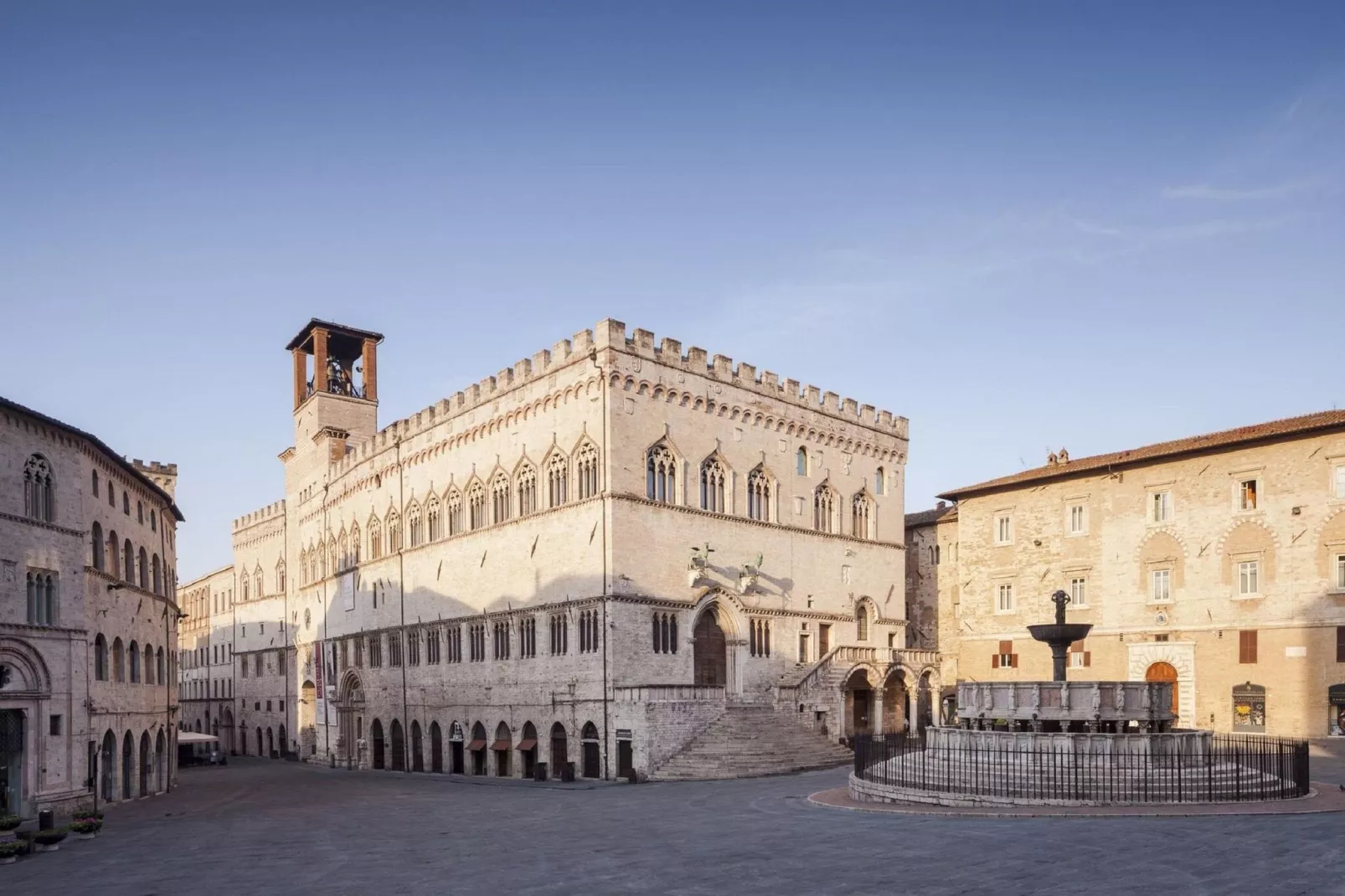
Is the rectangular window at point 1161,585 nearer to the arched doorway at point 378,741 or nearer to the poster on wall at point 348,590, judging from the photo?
the arched doorway at point 378,741

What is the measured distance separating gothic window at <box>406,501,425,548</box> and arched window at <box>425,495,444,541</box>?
0.91 m

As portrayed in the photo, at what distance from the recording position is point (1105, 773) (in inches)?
993

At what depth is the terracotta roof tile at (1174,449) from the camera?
43.9 m

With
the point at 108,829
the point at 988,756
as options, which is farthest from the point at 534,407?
the point at 988,756

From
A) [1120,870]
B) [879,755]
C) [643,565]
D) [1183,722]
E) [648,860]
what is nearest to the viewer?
[1120,870]

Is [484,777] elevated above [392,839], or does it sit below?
below

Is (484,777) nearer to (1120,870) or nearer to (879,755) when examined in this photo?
(879,755)

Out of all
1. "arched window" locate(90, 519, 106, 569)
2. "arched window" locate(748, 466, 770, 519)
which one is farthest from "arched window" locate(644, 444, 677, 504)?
"arched window" locate(90, 519, 106, 569)

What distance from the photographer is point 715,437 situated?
46.6m

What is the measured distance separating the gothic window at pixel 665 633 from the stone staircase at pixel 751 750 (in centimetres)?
319

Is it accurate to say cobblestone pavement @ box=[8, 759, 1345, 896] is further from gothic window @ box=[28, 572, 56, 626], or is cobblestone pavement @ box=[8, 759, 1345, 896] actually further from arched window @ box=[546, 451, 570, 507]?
arched window @ box=[546, 451, 570, 507]

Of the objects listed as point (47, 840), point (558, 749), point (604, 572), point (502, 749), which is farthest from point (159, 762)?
point (47, 840)

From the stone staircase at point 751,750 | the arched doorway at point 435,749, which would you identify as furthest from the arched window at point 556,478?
the arched doorway at point 435,749

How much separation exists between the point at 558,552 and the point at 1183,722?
25.8 metres
